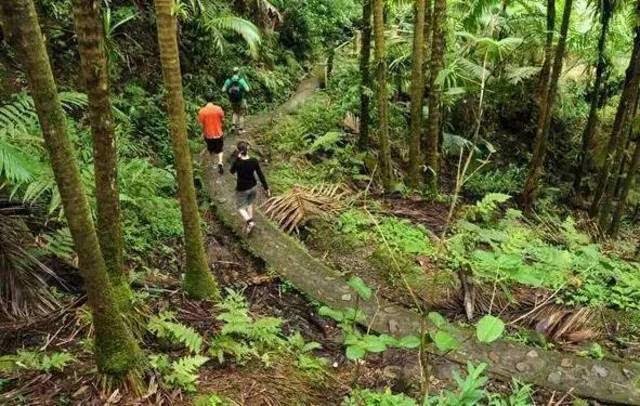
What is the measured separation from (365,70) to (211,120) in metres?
3.13

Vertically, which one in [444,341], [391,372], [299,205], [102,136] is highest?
[102,136]

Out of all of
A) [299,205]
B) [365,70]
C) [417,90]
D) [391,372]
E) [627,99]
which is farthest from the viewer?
[365,70]

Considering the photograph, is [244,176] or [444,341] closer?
[444,341]

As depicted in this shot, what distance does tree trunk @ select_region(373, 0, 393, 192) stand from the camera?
907 centimetres

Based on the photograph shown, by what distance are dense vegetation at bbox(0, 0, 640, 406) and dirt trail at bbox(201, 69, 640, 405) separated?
0.14 meters

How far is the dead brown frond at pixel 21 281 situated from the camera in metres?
5.38

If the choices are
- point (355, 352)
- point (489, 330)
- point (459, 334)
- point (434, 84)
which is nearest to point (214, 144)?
point (434, 84)

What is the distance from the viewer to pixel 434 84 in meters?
9.79

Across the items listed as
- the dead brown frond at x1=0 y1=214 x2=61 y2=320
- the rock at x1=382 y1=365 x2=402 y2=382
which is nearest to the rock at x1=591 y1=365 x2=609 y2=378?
the rock at x1=382 y1=365 x2=402 y2=382

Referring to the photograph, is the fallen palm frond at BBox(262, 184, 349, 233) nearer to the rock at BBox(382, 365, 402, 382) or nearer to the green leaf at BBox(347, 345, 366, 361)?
the rock at BBox(382, 365, 402, 382)

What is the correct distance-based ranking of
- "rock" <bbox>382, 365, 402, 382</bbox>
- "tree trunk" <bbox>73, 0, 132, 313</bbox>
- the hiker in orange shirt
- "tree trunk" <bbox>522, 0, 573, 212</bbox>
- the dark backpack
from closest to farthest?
"tree trunk" <bbox>73, 0, 132, 313</bbox>, "rock" <bbox>382, 365, 402, 382</bbox>, "tree trunk" <bbox>522, 0, 573, 212</bbox>, the hiker in orange shirt, the dark backpack

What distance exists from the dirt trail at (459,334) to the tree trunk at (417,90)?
9.88 ft

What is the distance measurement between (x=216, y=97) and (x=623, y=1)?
9.15 m

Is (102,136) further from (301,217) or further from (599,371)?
(599,371)
